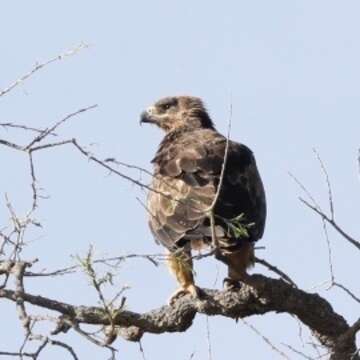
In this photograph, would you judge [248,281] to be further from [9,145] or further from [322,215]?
[9,145]

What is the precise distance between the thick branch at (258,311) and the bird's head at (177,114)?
456 cm

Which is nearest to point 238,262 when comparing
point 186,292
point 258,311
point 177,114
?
point 186,292

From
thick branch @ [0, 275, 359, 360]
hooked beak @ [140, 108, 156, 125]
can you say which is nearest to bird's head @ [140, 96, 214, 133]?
hooked beak @ [140, 108, 156, 125]

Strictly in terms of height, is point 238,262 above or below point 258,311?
above

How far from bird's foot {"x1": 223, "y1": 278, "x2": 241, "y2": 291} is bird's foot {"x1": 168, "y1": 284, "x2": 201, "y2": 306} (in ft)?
0.68

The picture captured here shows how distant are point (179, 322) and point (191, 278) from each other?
1429mm

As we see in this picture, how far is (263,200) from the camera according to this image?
9398mm

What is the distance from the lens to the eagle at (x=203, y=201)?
7917 mm

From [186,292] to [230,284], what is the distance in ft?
2.02

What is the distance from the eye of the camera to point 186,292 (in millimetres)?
8430

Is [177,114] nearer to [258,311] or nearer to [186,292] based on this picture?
[186,292]

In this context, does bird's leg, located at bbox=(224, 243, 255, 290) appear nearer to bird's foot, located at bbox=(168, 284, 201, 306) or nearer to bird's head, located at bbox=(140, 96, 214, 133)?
bird's foot, located at bbox=(168, 284, 201, 306)

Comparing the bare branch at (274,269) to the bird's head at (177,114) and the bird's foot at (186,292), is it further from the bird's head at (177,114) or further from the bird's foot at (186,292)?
the bird's head at (177,114)

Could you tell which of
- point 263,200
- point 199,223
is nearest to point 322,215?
point 199,223
